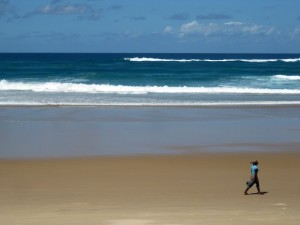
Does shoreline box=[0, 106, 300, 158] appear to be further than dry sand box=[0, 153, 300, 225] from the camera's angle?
Yes

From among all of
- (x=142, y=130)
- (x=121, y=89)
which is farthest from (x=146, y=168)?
(x=121, y=89)

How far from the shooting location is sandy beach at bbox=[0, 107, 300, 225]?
9367mm

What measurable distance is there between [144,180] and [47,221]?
130 inches

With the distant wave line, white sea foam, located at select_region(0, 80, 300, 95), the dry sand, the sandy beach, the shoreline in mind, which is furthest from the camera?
white sea foam, located at select_region(0, 80, 300, 95)

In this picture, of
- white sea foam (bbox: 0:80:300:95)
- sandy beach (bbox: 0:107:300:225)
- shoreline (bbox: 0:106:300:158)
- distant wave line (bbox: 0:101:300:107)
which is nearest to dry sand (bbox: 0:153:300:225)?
sandy beach (bbox: 0:107:300:225)

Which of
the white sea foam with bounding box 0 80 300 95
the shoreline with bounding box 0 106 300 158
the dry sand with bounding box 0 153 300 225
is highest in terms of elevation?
the white sea foam with bounding box 0 80 300 95

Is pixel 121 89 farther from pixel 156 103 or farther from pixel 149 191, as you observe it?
pixel 149 191

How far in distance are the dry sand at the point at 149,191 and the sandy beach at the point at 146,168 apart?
0.06 ft

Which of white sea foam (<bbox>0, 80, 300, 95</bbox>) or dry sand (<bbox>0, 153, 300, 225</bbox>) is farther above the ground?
white sea foam (<bbox>0, 80, 300, 95</bbox>)

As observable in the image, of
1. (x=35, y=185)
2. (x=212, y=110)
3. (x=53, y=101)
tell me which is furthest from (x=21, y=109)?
(x=35, y=185)

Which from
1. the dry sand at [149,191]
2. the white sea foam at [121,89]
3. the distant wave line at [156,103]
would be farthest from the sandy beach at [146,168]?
the white sea foam at [121,89]

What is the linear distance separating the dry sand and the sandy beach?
0.8 inches

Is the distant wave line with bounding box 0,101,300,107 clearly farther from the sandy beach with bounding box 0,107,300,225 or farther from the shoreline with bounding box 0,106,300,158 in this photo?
the sandy beach with bounding box 0,107,300,225

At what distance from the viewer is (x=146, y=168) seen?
12883 mm
